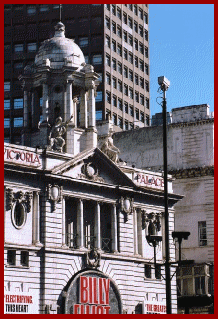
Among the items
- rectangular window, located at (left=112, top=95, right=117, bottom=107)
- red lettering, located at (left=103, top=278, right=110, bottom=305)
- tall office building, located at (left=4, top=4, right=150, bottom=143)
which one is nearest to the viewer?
red lettering, located at (left=103, top=278, right=110, bottom=305)

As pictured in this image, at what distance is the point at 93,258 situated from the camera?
5634 centimetres

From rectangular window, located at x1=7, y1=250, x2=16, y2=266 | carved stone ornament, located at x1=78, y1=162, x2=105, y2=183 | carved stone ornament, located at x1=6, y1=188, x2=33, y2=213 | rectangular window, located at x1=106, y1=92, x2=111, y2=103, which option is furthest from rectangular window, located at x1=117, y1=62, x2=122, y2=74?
rectangular window, located at x1=7, y1=250, x2=16, y2=266

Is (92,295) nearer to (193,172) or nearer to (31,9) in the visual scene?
(193,172)

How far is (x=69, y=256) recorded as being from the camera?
2151 inches

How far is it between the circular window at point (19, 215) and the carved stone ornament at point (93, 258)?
5593 mm

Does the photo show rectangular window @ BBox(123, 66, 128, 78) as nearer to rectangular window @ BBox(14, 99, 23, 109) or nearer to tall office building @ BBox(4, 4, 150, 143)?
tall office building @ BBox(4, 4, 150, 143)

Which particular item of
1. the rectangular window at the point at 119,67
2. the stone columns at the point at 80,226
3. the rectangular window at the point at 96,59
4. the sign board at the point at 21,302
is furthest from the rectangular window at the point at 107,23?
the sign board at the point at 21,302

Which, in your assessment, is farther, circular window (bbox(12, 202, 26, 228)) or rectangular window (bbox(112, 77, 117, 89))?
rectangular window (bbox(112, 77, 117, 89))

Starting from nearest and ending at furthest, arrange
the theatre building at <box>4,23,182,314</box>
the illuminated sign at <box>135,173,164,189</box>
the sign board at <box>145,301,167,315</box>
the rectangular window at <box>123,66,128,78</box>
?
the theatre building at <box>4,23,182,314</box>, the sign board at <box>145,301,167,315</box>, the illuminated sign at <box>135,173,164,189</box>, the rectangular window at <box>123,66,128,78</box>

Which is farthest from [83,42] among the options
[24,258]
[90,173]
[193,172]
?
[24,258]

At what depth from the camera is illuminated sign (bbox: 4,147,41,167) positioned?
51.8 metres

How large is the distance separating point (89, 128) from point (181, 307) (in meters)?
18.7

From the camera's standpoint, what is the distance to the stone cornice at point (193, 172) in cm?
7050

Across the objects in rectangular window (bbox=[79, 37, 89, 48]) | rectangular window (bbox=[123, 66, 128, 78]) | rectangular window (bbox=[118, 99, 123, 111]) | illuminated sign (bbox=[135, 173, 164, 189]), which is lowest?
illuminated sign (bbox=[135, 173, 164, 189])
